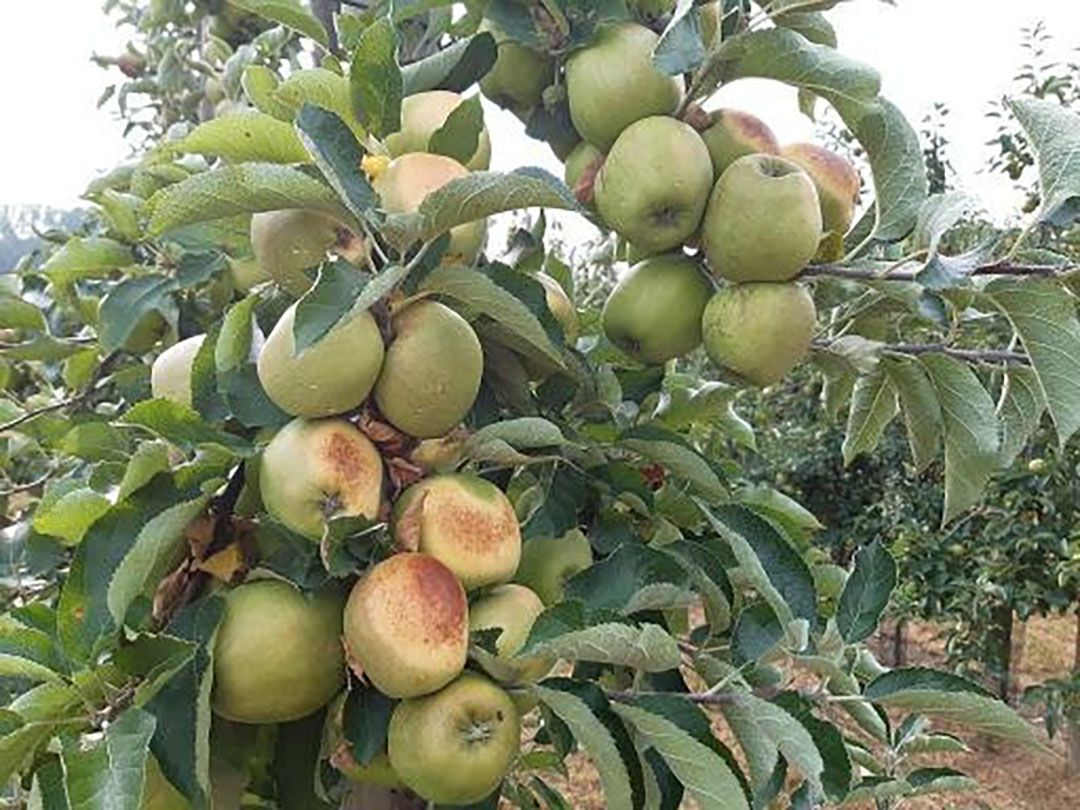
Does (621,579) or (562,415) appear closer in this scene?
(621,579)

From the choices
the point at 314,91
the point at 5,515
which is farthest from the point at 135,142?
the point at 314,91

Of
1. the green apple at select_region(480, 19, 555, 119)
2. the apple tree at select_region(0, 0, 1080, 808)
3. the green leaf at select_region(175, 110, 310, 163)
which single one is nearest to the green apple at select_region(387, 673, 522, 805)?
the apple tree at select_region(0, 0, 1080, 808)

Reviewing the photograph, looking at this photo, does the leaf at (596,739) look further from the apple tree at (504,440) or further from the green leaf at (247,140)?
the green leaf at (247,140)

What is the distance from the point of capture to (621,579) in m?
0.72

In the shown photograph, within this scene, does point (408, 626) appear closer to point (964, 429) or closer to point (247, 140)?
point (247, 140)

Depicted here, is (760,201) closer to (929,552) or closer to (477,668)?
(477,668)

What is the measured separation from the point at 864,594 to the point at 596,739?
224mm

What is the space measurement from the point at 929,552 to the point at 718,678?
3.23 metres

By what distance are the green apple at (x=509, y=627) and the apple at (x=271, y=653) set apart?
0.09 metres

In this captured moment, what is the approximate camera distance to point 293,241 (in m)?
0.72

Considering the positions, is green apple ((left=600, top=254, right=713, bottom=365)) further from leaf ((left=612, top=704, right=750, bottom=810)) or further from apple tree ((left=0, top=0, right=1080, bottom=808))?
leaf ((left=612, top=704, right=750, bottom=810))

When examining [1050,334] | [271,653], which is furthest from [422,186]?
[1050,334]

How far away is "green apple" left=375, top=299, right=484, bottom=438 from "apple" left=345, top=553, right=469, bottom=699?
9 centimetres

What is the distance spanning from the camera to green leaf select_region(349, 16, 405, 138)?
2.32 ft
